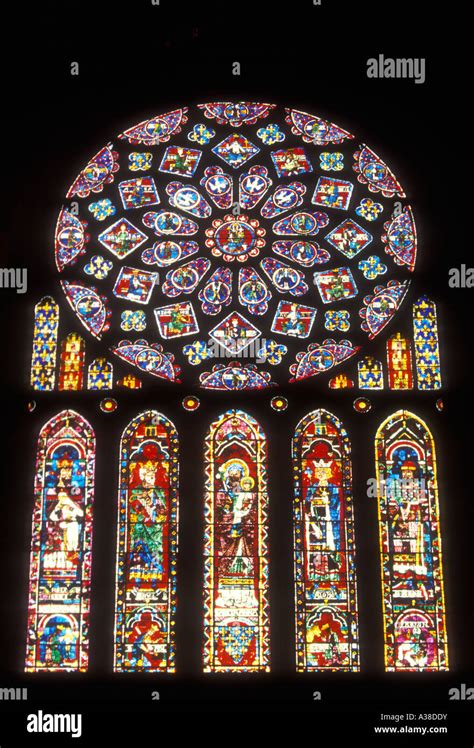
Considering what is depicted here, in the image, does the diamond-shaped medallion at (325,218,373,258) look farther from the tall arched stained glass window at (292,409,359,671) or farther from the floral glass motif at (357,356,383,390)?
the tall arched stained glass window at (292,409,359,671)

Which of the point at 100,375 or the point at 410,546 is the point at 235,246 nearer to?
the point at 100,375

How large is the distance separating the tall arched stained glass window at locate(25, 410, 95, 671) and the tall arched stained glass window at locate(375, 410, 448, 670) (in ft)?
9.27

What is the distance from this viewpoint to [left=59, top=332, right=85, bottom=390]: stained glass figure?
521 inches

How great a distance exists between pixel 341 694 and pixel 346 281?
4.36 m

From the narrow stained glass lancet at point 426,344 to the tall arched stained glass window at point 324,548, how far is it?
103 centimetres

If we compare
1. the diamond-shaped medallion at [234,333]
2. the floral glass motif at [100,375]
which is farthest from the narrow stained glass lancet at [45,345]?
the diamond-shaped medallion at [234,333]

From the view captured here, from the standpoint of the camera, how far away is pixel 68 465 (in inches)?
506

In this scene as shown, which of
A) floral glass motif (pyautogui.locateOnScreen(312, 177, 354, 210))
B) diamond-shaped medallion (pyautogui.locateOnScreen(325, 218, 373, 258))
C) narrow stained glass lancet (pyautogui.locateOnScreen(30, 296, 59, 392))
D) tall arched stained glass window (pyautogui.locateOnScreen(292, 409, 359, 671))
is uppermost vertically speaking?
floral glass motif (pyautogui.locateOnScreen(312, 177, 354, 210))

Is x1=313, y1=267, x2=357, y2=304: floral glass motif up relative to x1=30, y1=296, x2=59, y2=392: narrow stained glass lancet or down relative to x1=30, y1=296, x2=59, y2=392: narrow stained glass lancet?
up

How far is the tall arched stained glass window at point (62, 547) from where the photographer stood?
39.8 feet

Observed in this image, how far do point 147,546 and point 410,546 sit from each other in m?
2.50

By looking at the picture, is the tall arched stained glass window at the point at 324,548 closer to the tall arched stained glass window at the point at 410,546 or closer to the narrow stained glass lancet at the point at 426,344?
the tall arched stained glass window at the point at 410,546

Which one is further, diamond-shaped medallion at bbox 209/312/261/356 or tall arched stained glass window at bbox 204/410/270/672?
diamond-shaped medallion at bbox 209/312/261/356

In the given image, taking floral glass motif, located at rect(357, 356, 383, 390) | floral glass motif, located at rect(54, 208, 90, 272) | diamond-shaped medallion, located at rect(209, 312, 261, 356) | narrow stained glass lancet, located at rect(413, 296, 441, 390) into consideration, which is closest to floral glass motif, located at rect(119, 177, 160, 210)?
floral glass motif, located at rect(54, 208, 90, 272)
